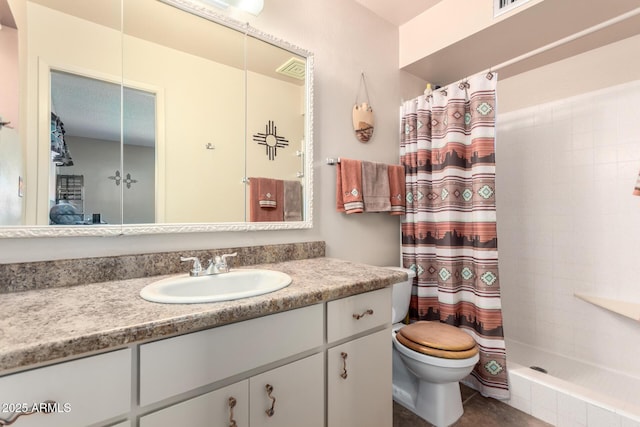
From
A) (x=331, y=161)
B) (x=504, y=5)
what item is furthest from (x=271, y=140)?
(x=504, y=5)

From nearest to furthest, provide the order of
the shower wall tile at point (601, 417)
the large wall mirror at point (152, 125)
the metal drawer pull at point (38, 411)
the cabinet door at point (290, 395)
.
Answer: the metal drawer pull at point (38, 411), the cabinet door at point (290, 395), the large wall mirror at point (152, 125), the shower wall tile at point (601, 417)

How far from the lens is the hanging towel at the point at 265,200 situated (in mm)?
1433

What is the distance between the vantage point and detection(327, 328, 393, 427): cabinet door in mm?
1023

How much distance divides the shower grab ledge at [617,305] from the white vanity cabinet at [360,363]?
154cm

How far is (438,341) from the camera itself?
1.42 m

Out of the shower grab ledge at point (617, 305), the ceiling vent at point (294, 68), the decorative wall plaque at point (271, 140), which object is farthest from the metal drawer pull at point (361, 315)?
the shower grab ledge at point (617, 305)

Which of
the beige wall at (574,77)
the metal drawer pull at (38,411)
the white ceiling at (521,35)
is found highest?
the white ceiling at (521,35)

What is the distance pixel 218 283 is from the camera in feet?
3.72

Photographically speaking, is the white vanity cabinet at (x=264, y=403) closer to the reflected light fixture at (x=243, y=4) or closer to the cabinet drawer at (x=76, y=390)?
the cabinet drawer at (x=76, y=390)

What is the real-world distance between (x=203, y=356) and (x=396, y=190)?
1.52 m

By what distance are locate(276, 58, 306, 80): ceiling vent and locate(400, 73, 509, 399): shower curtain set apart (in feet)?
2.67

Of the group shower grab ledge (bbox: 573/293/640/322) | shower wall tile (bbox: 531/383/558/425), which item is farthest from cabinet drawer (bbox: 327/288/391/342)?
shower grab ledge (bbox: 573/293/640/322)

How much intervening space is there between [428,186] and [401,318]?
86 centimetres

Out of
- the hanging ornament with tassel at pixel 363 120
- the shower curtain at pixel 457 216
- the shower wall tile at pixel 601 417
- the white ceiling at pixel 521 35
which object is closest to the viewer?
the shower wall tile at pixel 601 417
